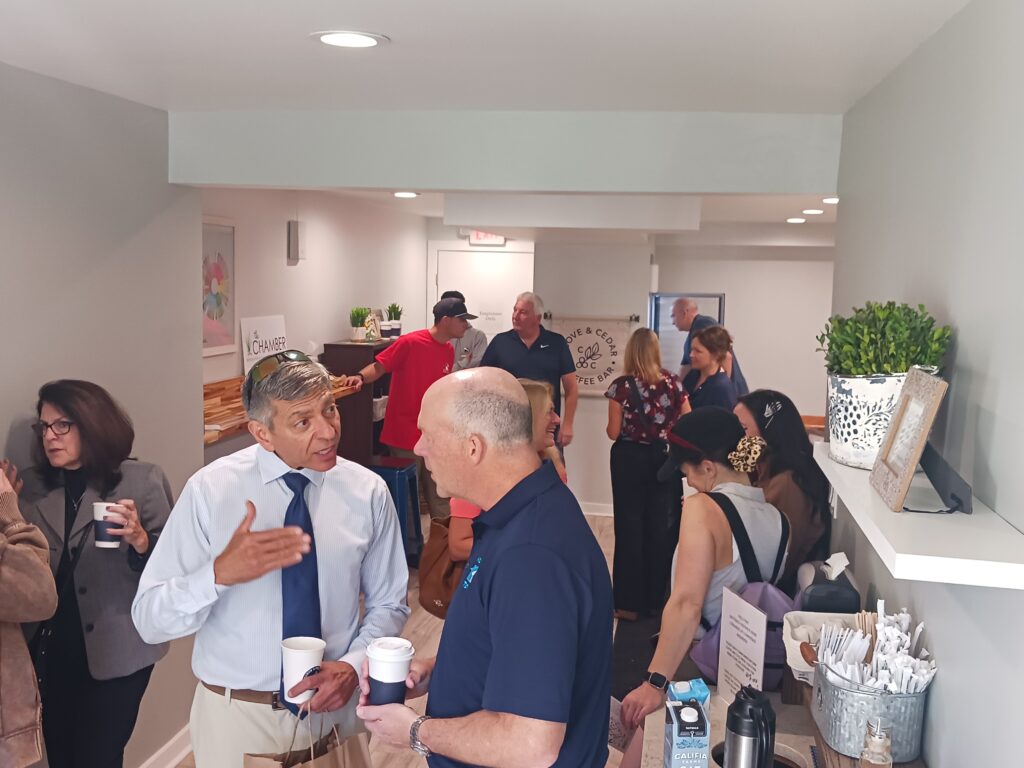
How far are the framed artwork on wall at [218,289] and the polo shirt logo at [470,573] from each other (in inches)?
180

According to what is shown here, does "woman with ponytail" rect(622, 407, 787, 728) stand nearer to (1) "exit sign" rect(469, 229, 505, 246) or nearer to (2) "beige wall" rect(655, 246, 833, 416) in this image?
(2) "beige wall" rect(655, 246, 833, 416)

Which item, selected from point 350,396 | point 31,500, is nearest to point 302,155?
point 31,500

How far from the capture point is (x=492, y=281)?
10.6m

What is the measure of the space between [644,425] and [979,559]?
3.97m

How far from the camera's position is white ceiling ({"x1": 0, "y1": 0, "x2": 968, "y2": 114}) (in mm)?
1974

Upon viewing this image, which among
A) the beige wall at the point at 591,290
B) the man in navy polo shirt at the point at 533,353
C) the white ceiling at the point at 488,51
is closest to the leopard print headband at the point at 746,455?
the white ceiling at the point at 488,51

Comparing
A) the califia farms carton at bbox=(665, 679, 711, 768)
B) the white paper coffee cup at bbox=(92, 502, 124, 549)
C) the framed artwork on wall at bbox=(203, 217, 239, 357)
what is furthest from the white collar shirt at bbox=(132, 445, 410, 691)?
the framed artwork on wall at bbox=(203, 217, 239, 357)

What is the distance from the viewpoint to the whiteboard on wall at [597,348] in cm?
759

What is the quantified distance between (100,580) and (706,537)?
5.78ft

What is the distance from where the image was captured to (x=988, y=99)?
167 cm

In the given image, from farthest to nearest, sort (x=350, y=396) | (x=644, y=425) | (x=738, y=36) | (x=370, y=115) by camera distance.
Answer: (x=350, y=396), (x=644, y=425), (x=370, y=115), (x=738, y=36)

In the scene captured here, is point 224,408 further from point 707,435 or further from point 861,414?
point 861,414

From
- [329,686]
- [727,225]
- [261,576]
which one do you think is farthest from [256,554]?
[727,225]

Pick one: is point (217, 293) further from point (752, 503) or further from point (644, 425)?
point (752, 503)
